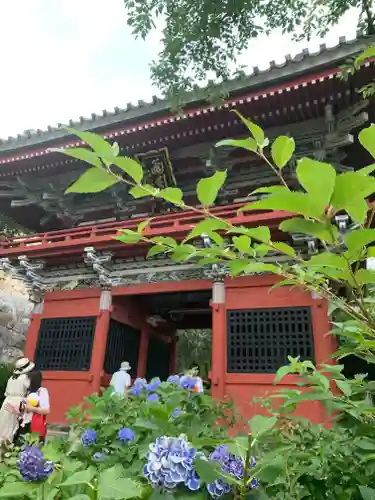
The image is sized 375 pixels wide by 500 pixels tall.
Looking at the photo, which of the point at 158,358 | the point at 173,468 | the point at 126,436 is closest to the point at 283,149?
the point at 173,468

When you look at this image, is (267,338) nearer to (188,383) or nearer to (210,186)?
(188,383)

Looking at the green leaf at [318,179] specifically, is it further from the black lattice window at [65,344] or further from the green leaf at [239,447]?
the black lattice window at [65,344]

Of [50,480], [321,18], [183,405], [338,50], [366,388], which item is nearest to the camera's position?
[50,480]

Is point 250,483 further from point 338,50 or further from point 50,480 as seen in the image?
point 338,50

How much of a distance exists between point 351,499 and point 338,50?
628 cm

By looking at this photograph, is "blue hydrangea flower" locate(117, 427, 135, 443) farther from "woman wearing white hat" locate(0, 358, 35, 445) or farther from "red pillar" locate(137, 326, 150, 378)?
"red pillar" locate(137, 326, 150, 378)

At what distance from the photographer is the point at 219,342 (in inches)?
239

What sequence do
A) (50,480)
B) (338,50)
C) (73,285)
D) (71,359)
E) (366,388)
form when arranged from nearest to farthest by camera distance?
1. (50,480)
2. (366,388)
3. (338,50)
4. (71,359)
5. (73,285)

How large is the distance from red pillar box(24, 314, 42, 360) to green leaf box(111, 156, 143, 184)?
7.78m

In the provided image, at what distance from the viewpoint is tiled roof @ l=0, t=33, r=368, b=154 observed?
5701mm

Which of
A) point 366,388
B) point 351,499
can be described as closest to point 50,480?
point 351,499

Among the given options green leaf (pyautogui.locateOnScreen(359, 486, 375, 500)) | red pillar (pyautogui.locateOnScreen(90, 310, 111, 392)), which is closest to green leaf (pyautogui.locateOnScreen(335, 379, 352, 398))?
green leaf (pyautogui.locateOnScreen(359, 486, 375, 500))

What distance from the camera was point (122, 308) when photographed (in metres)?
7.72

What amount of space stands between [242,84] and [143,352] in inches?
235
